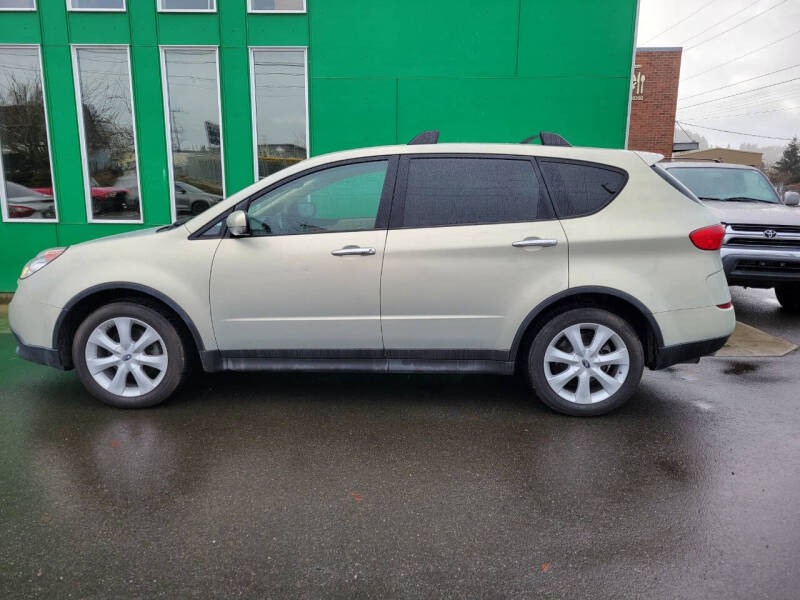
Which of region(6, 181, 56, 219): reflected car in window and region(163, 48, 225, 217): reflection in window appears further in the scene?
region(6, 181, 56, 219): reflected car in window

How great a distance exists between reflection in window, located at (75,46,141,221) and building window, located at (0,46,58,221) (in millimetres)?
580

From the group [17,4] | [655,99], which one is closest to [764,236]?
[17,4]

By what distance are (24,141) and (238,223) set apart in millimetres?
6849

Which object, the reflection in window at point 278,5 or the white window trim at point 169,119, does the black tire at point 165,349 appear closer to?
the white window trim at point 169,119

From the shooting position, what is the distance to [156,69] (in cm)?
876

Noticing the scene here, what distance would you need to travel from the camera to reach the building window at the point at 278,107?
888 cm

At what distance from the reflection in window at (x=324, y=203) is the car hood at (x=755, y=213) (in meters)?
5.20

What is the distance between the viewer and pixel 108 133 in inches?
355

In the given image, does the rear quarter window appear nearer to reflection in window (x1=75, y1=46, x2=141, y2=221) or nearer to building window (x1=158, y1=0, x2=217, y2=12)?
building window (x1=158, y1=0, x2=217, y2=12)

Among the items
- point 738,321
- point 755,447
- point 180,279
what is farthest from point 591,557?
point 738,321

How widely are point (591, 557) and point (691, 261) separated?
230 cm

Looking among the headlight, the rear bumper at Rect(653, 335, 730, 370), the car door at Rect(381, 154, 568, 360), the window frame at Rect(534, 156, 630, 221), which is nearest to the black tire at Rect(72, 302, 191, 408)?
the headlight

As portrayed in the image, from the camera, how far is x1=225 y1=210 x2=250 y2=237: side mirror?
415 cm

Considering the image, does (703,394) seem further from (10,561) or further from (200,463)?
(10,561)
